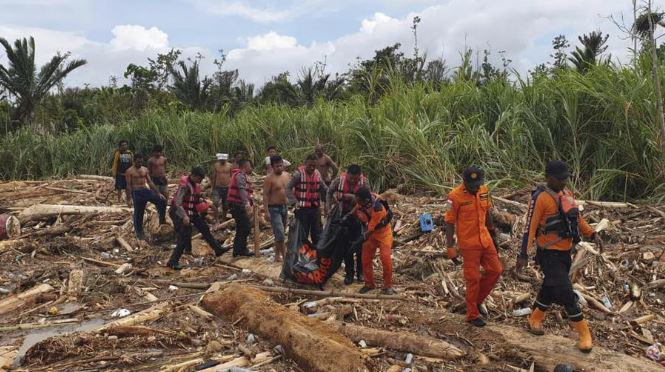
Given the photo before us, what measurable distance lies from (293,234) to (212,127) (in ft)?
32.9

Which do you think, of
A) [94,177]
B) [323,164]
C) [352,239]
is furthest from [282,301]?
[94,177]

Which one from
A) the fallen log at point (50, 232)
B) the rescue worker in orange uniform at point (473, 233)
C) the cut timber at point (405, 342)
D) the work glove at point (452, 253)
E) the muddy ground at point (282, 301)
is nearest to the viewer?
the cut timber at point (405, 342)

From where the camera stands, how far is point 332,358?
4.43m

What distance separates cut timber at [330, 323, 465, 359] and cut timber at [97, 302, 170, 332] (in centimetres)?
208

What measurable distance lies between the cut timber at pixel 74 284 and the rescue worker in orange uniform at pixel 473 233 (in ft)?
16.0

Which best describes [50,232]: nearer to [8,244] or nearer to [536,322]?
[8,244]

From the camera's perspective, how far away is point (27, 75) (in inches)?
815

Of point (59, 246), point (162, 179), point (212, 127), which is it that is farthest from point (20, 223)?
point (212, 127)

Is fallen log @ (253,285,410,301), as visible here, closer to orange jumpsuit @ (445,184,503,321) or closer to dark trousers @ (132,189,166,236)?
orange jumpsuit @ (445,184,503,321)

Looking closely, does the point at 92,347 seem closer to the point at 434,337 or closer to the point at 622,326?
the point at 434,337

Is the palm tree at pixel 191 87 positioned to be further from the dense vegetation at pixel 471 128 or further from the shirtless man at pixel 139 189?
the shirtless man at pixel 139 189

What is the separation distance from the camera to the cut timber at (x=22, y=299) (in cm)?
664

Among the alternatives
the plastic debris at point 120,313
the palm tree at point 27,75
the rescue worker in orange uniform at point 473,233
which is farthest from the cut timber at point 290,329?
the palm tree at point 27,75

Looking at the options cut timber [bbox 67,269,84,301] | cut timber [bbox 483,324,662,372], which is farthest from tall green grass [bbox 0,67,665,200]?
cut timber [bbox 67,269,84,301]
